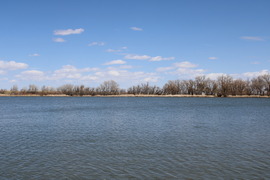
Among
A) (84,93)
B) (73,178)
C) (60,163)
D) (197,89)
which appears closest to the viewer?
(73,178)

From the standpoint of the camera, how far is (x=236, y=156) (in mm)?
16062

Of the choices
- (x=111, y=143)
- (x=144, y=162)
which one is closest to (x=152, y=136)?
(x=111, y=143)

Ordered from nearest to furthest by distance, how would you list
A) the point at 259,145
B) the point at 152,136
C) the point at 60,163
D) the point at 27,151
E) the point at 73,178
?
1. the point at 73,178
2. the point at 60,163
3. the point at 27,151
4. the point at 259,145
5. the point at 152,136

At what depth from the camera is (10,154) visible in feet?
53.6

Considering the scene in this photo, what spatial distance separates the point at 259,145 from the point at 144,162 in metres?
10.5

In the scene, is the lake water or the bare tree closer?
the lake water

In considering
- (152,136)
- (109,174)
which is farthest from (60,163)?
(152,136)

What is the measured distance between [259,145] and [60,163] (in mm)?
15270

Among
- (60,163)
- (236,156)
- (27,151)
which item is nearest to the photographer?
(60,163)

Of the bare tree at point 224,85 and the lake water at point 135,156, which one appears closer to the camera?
the lake water at point 135,156

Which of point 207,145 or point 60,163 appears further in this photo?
point 207,145

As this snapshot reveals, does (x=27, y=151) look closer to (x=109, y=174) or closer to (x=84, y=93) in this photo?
(x=109, y=174)

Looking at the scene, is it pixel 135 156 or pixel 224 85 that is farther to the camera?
pixel 224 85

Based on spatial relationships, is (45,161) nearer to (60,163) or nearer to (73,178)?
(60,163)
